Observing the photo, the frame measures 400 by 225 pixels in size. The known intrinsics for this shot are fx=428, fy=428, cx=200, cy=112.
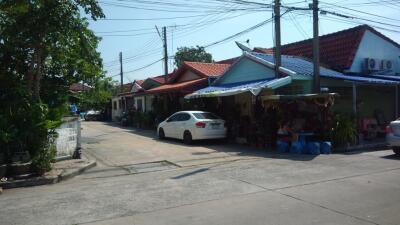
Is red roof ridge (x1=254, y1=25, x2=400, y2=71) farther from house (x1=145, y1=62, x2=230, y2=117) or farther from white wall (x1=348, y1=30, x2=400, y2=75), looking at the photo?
house (x1=145, y1=62, x2=230, y2=117)

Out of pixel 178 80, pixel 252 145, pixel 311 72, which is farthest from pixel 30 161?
pixel 178 80

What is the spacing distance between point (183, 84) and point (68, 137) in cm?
1285

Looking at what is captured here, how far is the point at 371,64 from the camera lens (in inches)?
851

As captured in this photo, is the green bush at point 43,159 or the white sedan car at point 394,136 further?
the white sedan car at point 394,136

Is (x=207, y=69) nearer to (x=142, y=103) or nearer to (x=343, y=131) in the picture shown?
(x=142, y=103)

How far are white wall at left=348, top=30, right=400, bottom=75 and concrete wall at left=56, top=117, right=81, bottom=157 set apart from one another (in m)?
13.5

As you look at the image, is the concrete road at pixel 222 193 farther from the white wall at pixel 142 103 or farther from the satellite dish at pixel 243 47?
the white wall at pixel 142 103

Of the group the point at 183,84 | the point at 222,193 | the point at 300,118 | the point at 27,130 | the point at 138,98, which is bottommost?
the point at 222,193

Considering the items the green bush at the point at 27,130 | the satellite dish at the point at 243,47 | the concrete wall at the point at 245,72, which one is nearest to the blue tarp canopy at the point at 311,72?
the concrete wall at the point at 245,72

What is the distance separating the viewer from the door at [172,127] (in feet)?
65.1

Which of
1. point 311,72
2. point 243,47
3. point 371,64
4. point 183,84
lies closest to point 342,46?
point 371,64

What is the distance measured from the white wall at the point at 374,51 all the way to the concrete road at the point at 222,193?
349 inches

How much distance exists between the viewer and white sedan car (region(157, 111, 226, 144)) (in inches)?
717

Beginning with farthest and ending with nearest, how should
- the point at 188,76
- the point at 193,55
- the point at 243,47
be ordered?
the point at 193,55 < the point at 188,76 < the point at 243,47
